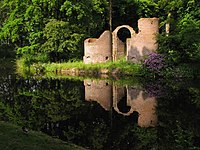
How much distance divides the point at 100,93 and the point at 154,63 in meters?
8.74

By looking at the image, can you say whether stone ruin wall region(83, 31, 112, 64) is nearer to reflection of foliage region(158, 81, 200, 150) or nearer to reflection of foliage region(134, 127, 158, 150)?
reflection of foliage region(158, 81, 200, 150)

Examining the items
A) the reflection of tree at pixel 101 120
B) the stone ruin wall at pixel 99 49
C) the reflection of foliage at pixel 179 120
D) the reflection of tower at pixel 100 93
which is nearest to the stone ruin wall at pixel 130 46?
the stone ruin wall at pixel 99 49

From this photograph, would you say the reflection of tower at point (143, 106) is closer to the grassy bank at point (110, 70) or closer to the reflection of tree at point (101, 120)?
the reflection of tree at point (101, 120)

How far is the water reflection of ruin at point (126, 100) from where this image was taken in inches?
548

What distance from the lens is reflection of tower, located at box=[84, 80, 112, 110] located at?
58.0ft

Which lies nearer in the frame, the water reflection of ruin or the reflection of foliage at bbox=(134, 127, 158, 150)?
the reflection of foliage at bbox=(134, 127, 158, 150)

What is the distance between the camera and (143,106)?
15.9 meters

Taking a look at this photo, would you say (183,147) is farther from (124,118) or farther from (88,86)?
(88,86)

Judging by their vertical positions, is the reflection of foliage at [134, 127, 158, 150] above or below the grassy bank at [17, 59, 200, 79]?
below

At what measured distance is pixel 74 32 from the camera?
36750 mm

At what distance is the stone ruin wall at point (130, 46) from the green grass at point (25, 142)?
22.2 m

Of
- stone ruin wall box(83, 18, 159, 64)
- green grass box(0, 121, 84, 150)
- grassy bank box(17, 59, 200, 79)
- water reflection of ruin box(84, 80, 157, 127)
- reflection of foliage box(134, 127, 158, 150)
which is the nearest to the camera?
green grass box(0, 121, 84, 150)

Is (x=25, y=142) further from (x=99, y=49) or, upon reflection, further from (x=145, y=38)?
(x=99, y=49)

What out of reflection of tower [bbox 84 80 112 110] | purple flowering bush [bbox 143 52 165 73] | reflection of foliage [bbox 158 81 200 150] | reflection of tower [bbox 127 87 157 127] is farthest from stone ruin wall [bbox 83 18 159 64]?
reflection of foliage [bbox 158 81 200 150]
